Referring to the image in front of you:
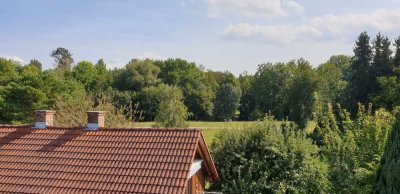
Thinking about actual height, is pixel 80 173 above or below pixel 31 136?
below

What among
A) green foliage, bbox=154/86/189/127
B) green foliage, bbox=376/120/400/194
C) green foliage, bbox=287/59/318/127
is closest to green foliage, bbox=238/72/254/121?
green foliage, bbox=287/59/318/127

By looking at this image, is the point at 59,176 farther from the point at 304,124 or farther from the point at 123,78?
the point at 123,78

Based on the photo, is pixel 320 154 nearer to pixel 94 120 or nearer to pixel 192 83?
pixel 94 120

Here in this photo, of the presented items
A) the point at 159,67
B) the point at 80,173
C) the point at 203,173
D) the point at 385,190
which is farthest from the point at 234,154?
the point at 159,67

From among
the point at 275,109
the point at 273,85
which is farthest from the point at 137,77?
the point at 275,109

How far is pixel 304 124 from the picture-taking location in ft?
171

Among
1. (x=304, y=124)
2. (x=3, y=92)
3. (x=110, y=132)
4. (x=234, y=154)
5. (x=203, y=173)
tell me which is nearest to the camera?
(x=110, y=132)

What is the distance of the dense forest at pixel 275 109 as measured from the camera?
14242 mm

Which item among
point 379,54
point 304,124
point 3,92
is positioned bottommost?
point 304,124

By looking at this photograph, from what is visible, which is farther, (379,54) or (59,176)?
(379,54)

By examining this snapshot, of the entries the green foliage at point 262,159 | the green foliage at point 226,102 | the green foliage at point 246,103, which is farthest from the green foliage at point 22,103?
the green foliage at point 246,103

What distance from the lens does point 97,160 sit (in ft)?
47.6

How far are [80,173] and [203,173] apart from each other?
5.26 m

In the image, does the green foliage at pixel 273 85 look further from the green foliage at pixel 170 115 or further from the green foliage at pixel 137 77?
the green foliage at pixel 170 115
